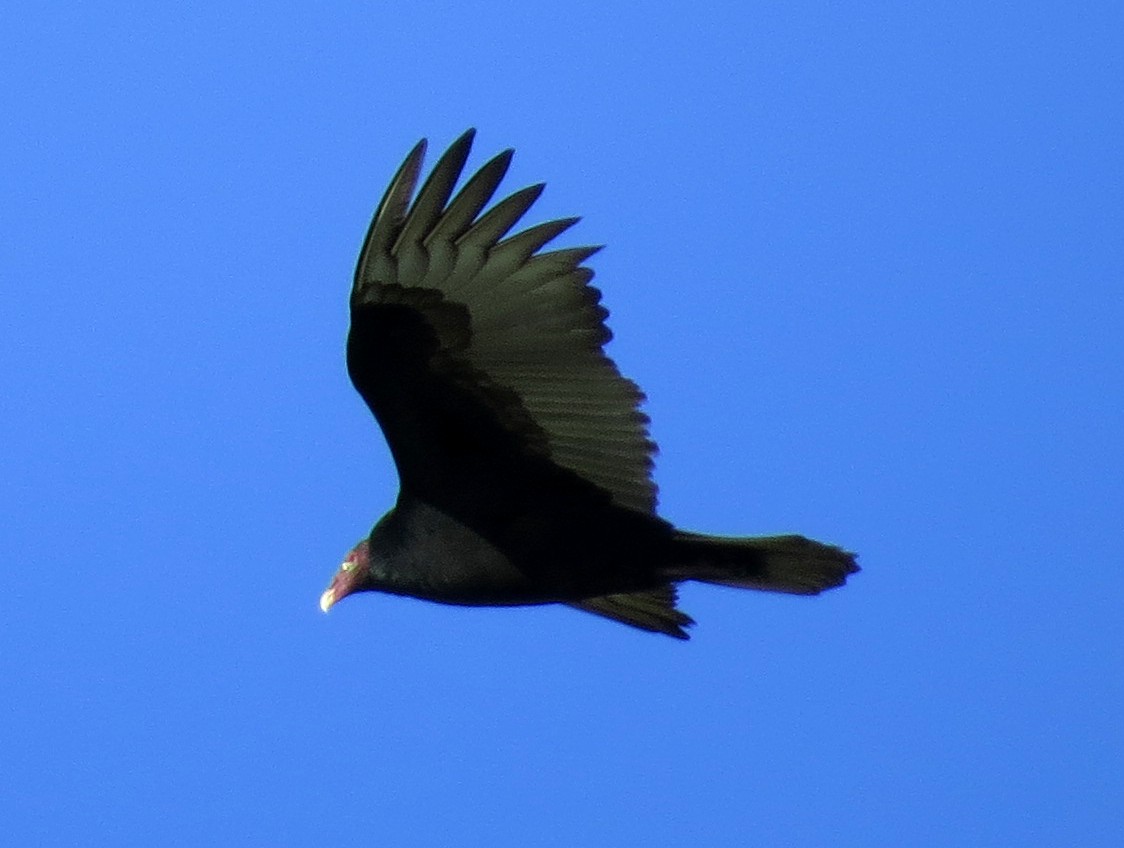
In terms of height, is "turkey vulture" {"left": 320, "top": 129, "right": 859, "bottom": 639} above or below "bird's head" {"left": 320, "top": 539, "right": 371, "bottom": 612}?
above

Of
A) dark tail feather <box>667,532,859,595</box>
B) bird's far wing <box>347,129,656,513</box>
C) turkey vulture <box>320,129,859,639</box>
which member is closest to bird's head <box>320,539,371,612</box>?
turkey vulture <box>320,129,859,639</box>

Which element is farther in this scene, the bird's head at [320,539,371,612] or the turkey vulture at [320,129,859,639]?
the bird's head at [320,539,371,612]

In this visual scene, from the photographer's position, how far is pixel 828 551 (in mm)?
6016

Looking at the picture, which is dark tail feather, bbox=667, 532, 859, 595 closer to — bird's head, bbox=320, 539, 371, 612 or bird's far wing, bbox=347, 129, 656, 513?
bird's far wing, bbox=347, 129, 656, 513

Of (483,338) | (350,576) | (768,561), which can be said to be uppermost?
(483,338)

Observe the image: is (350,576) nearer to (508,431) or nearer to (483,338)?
(508,431)

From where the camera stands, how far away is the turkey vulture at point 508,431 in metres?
5.71

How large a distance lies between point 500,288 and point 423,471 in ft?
1.85

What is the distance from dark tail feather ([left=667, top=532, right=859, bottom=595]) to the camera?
598cm

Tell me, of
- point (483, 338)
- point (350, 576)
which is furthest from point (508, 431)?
point (350, 576)

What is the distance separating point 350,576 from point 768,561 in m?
1.21

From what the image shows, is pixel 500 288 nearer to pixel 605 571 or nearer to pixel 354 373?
pixel 354 373

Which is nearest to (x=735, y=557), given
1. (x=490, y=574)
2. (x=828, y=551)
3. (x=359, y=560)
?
(x=828, y=551)

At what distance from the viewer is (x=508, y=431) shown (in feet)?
19.5
